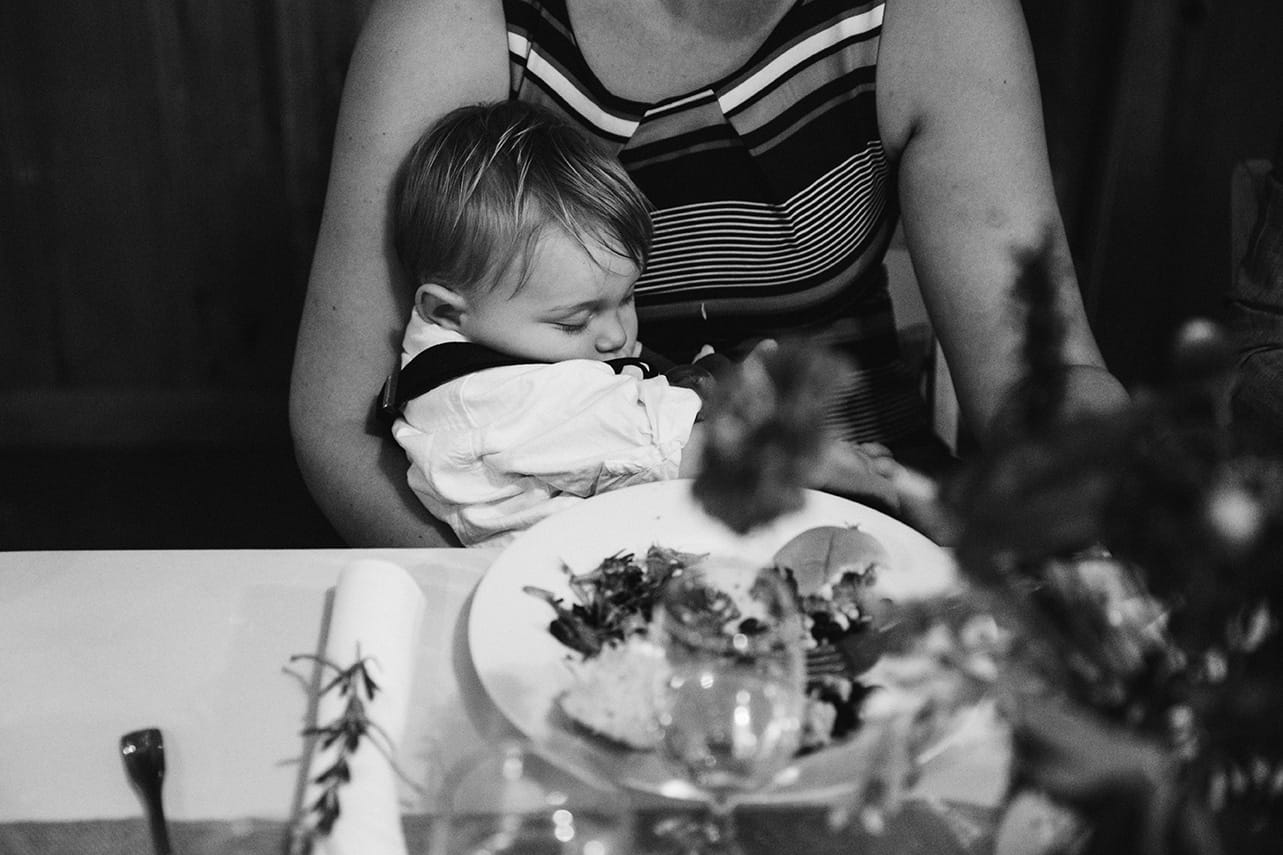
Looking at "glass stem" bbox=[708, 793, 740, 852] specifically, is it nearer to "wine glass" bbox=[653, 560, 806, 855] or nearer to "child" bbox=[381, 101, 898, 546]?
"wine glass" bbox=[653, 560, 806, 855]

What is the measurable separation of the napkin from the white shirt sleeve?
0.23 m

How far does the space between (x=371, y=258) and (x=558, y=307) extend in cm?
25

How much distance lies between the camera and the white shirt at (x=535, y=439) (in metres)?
1.10

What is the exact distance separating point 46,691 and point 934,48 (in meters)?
1.04

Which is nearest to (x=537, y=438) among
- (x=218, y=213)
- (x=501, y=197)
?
(x=501, y=197)

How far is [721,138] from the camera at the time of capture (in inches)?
53.3

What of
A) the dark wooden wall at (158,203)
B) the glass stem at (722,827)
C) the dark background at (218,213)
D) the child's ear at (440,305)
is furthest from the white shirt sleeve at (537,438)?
the dark wooden wall at (158,203)

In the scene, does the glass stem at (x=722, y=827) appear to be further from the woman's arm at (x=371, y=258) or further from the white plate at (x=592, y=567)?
the woman's arm at (x=371, y=258)

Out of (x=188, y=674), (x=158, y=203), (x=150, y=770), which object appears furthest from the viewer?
(x=158, y=203)

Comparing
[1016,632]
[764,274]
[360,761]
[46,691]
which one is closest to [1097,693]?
[1016,632]

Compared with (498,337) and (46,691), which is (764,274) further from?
(46,691)

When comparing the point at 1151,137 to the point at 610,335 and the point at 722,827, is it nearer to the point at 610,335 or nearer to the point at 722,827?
the point at 610,335

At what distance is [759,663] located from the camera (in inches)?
25.8

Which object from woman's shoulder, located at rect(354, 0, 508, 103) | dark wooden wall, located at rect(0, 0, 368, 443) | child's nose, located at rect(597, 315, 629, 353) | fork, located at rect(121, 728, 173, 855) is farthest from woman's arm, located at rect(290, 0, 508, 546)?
dark wooden wall, located at rect(0, 0, 368, 443)
